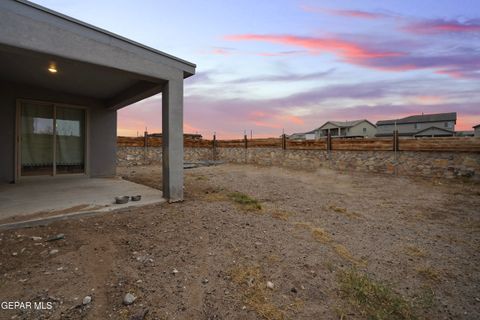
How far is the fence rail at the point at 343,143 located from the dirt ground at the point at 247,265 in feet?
15.5

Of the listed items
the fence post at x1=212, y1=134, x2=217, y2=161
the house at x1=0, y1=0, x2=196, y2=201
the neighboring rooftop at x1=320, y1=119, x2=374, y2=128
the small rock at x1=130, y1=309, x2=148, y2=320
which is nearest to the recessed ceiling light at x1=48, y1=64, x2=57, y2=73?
the house at x1=0, y1=0, x2=196, y2=201

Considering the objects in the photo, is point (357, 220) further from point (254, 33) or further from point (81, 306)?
point (254, 33)

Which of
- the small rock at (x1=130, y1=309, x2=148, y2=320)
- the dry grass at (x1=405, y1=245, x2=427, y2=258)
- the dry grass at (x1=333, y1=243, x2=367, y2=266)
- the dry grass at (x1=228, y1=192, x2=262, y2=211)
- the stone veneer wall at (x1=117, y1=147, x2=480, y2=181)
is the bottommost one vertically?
the dry grass at (x1=405, y1=245, x2=427, y2=258)

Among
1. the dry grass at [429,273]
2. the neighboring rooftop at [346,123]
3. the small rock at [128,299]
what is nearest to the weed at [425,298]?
the dry grass at [429,273]

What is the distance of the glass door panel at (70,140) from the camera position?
6.63 meters

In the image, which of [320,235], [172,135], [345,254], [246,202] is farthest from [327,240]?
[172,135]

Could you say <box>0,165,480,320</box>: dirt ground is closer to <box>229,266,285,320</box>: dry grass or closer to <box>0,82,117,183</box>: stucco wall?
<box>229,266,285,320</box>: dry grass

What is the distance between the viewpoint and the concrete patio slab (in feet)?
11.0

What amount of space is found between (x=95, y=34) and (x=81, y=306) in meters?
3.90

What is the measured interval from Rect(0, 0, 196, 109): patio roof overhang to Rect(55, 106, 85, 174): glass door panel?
3.07ft

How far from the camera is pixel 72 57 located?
3334mm

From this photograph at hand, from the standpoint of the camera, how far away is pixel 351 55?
8.29 m

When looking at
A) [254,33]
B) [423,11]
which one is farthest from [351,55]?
[254,33]

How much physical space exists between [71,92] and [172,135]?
4.51 meters
